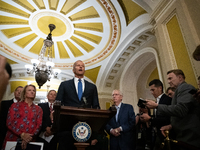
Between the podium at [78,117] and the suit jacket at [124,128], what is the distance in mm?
1023

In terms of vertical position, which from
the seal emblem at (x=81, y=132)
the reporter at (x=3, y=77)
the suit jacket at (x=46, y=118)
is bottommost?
the seal emblem at (x=81, y=132)

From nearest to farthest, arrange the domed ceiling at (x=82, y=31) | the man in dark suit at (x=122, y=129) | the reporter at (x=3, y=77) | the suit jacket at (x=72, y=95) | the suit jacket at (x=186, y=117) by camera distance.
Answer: the reporter at (x=3, y=77) < the suit jacket at (x=186, y=117) < the suit jacket at (x=72, y=95) < the man in dark suit at (x=122, y=129) < the domed ceiling at (x=82, y=31)

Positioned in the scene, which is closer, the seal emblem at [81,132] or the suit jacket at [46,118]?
the seal emblem at [81,132]

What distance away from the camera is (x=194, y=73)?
9.40 ft

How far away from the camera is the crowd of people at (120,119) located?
158 centimetres

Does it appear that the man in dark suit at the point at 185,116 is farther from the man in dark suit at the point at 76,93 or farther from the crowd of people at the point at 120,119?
the man in dark suit at the point at 76,93

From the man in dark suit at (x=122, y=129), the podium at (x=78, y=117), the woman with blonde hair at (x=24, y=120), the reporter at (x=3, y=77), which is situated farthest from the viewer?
the man in dark suit at (x=122, y=129)

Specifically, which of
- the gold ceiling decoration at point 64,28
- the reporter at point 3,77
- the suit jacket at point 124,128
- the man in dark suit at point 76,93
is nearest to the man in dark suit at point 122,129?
the suit jacket at point 124,128

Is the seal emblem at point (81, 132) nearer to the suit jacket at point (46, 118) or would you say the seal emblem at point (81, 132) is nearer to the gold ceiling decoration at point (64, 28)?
the suit jacket at point (46, 118)

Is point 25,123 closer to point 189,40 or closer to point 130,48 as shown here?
point 189,40

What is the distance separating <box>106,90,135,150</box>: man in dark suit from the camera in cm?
240

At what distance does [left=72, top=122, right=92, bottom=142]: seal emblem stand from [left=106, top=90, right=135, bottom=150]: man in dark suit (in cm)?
107

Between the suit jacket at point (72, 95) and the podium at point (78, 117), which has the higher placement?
the suit jacket at point (72, 95)

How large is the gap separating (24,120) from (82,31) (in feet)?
18.4
